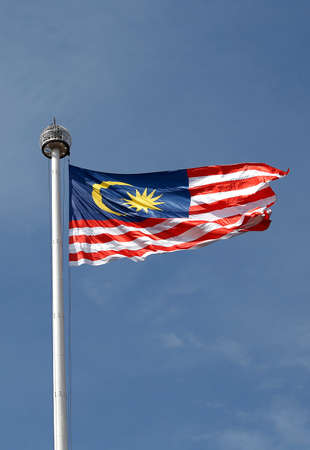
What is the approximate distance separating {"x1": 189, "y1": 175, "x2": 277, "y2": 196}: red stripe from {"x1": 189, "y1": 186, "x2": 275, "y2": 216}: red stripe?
0.45m

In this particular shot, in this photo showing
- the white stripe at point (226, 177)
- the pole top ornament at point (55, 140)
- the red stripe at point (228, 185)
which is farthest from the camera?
the white stripe at point (226, 177)

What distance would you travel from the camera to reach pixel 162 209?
29.4 m

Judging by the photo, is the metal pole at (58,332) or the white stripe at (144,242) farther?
the white stripe at (144,242)

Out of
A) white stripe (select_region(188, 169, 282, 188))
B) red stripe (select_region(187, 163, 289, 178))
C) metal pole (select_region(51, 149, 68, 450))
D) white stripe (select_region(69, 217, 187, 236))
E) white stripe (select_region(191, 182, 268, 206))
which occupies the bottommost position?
metal pole (select_region(51, 149, 68, 450))

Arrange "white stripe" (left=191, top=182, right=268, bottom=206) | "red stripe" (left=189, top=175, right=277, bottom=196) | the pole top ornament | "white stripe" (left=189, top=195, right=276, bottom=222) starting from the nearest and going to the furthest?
the pole top ornament → "white stripe" (left=189, top=195, right=276, bottom=222) → "white stripe" (left=191, top=182, right=268, bottom=206) → "red stripe" (left=189, top=175, right=277, bottom=196)

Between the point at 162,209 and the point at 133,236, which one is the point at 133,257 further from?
the point at 162,209

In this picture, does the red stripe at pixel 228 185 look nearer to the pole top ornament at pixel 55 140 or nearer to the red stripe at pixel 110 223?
the red stripe at pixel 110 223

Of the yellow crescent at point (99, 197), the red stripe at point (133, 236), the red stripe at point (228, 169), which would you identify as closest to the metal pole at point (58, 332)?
the red stripe at point (133, 236)

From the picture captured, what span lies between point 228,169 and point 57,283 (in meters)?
9.95

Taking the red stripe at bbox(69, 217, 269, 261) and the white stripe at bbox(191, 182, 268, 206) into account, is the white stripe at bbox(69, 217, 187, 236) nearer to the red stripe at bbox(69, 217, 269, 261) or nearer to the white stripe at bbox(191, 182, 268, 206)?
the red stripe at bbox(69, 217, 269, 261)

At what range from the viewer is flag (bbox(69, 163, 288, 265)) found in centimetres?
2748

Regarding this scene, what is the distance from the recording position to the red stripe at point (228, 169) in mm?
30172

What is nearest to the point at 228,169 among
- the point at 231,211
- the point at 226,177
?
the point at 226,177

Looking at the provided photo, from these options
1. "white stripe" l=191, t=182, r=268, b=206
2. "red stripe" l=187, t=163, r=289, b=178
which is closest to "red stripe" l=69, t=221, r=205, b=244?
"white stripe" l=191, t=182, r=268, b=206
